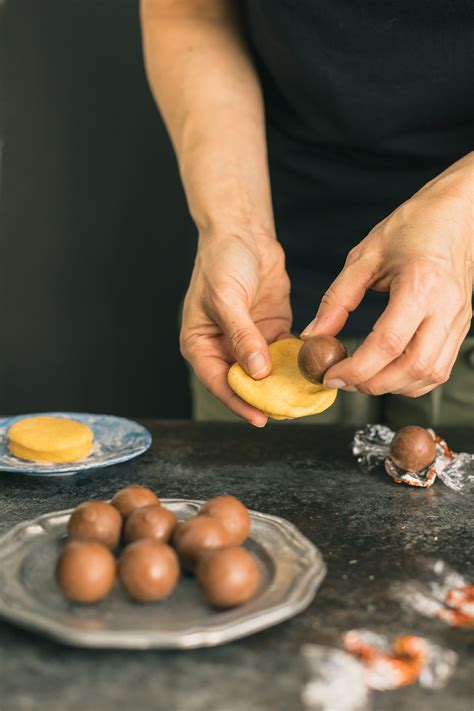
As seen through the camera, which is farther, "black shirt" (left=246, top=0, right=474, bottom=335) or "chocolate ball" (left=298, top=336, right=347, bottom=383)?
"black shirt" (left=246, top=0, right=474, bottom=335)

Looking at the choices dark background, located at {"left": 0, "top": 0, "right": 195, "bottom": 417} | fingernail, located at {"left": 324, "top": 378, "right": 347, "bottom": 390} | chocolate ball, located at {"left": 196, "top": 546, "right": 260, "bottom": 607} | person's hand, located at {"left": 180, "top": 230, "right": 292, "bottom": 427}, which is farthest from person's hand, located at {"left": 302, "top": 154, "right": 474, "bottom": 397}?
dark background, located at {"left": 0, "top": 0, "right": 195, "bottom": 417}

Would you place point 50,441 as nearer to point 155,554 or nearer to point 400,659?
point 155,554

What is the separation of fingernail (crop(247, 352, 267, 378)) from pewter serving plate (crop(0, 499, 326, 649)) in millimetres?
358

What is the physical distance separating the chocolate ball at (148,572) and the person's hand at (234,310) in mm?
508

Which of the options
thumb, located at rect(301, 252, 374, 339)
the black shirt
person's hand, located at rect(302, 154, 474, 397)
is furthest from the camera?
the black shirt

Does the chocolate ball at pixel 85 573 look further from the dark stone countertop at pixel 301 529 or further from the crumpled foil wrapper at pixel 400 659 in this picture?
the crumpled foil wrapper at pixel 400 659

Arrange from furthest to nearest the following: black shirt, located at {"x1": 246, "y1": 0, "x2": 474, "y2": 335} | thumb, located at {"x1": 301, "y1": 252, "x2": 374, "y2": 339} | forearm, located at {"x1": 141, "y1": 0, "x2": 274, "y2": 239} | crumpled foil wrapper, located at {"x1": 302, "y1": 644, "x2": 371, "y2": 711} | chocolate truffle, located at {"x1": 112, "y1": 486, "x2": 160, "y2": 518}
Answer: forearm, located at {"x1": 141, "y1": 0, "x2": 274, "y2": 239}
black shirt, located at {"x1": 246, "y1": 0, "x2": 474, "y2": 335}
thumb, located at {"x1": 301, "y1": 252, "x2": 374, "y2": 339}
chocolate truffle, located at {"x1": 112, "y1": 486, "x2": 160, "y2": 518}
crumpled foil wrapper, located at {"x1": 302, "y1": 644, "x2": 371, "y2": 711}

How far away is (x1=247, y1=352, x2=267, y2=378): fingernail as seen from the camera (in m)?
1.35

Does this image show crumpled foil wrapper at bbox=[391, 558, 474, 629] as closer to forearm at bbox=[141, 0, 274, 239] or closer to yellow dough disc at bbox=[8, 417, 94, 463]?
yellow dough disc at bbox=[8, 417, 94, 463]

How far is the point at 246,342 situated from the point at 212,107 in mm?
652

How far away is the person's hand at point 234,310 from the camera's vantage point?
54.5 inches

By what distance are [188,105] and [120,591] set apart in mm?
1189

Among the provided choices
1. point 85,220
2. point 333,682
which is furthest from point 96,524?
point 85,220

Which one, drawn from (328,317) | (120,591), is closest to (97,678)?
(120,591)
